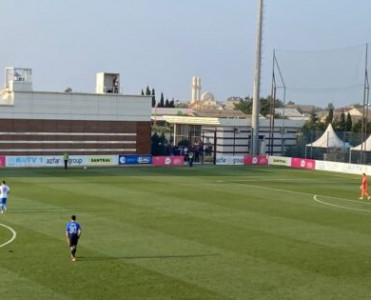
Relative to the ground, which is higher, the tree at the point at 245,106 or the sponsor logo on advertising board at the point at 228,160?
the tree at the point at 245,106

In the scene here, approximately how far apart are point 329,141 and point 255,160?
818 centimetres

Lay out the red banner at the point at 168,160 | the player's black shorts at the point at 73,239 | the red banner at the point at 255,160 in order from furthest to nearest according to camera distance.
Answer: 1. the red banner at the point at 255,160
2. the red banner at the point at 168,160
3. the player's black shorts at the point at 73,239

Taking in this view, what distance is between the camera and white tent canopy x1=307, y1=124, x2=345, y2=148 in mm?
71062

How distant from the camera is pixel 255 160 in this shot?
237 ft

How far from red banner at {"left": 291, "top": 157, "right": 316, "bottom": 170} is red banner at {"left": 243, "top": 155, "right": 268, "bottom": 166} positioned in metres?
3.55

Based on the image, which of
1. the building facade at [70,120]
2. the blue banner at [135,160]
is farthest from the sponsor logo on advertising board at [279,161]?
the blue banner at [135,160]

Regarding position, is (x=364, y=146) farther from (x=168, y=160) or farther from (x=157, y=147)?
(x=157, y=147)

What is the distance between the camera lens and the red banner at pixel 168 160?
66.9m

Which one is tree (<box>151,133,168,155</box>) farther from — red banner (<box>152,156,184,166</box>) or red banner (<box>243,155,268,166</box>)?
red banner (<box>243,155,268,166</box>)

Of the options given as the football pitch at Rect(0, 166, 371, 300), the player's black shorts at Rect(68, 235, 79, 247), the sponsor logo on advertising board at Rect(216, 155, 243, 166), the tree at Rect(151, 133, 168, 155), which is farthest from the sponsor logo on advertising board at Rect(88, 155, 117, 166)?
the player's black shorts at Rect(68, 235, 79, 247)

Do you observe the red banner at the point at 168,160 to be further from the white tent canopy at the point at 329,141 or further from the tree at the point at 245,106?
the tree at the point at 245,106

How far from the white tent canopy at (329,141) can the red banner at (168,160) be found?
578 inches

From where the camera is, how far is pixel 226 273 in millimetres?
19625

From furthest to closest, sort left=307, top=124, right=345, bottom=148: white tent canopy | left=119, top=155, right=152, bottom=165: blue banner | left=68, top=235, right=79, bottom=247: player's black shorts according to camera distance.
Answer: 1. left=307, top=124, right=345, bottom=148: white tent canopy
2. left=119, top=155, right=152, bottom=165: blue banner
3. left=68, top=235, right=79, bottom=247: player's black shorts
